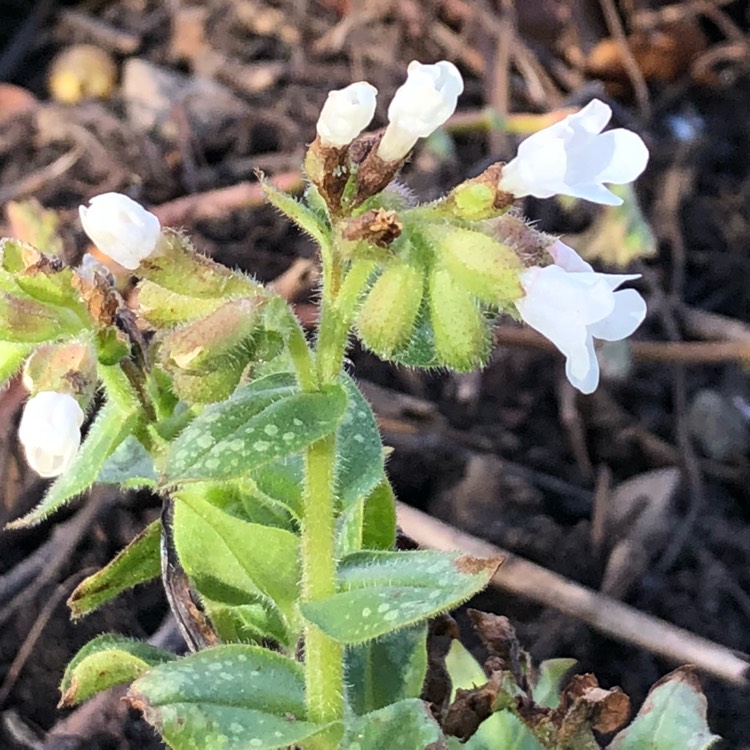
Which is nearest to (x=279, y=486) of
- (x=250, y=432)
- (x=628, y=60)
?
(x=250, y=432)

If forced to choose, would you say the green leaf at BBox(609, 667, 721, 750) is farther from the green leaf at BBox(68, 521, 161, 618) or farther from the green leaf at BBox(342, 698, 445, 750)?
the green leaf at BBox(68, 521, 161, 618)

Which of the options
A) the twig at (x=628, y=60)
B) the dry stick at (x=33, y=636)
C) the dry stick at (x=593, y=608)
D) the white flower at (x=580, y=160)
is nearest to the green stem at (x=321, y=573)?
the white flower at (x=580, y=160)

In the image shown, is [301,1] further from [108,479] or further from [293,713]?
[293,713]

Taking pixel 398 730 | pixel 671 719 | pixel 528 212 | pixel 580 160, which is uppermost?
pixel 580 160

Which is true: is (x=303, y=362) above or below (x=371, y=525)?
above

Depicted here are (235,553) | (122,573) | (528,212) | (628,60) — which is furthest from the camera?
(628,60)

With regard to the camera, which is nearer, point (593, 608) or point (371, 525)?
point (371, 525)

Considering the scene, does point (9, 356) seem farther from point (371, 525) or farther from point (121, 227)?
point (371, 525)

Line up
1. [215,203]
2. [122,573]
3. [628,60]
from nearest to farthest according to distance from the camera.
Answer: [122,573]
[215,203]
[628,60]
